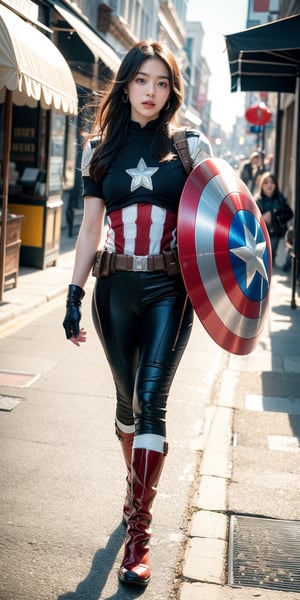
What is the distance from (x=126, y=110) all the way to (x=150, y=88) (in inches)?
6.5

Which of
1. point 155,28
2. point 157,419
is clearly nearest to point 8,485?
point 157,419

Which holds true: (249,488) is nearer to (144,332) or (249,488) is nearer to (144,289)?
(144,332)

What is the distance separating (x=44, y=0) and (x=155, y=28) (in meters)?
30.4

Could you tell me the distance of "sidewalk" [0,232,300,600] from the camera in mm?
3178

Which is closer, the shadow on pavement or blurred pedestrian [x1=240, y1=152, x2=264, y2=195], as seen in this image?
the shadow on pavement

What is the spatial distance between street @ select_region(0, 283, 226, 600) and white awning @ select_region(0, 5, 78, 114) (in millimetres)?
2600

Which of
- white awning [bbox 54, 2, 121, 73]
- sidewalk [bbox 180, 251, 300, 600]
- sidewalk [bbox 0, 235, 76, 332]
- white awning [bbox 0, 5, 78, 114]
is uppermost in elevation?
white awning [bbox 54, 2, 121, 73]

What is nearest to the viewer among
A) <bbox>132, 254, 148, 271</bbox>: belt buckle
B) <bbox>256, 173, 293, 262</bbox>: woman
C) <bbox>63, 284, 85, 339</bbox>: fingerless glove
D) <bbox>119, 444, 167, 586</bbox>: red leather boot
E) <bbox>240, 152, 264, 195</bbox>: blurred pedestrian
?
<bbox>119, 444, 167, 586</bbox>: red leather boot

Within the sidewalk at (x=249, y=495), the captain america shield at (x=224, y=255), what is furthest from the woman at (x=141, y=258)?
the sidewalk at (x=249, y=495)

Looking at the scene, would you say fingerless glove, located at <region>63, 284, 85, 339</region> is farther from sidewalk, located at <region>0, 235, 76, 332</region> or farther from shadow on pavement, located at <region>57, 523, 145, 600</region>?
sidewalk, located at <region>0, 235, 76, 332</region>

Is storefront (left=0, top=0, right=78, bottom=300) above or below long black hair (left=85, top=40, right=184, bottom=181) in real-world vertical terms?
above

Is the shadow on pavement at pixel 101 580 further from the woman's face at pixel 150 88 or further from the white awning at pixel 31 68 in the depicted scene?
the white awning at pixel 31 68

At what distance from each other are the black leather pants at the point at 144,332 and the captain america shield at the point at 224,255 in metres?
0.15

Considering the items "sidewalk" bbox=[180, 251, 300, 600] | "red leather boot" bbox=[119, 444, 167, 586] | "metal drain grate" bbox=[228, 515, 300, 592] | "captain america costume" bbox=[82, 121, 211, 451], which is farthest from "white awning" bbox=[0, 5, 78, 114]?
"red leather boot" bbox=[119, 444, 167, 586]
